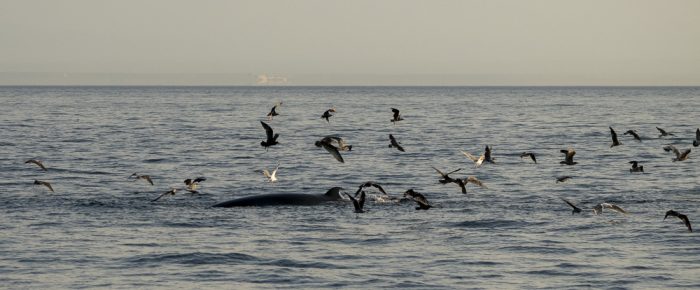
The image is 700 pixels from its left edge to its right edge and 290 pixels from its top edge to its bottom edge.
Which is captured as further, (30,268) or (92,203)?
(92,203)

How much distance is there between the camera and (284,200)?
29906 mm

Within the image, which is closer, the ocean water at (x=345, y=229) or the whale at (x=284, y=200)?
the ocean water at (x=345, y=229)

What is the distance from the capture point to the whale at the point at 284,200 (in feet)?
97.6

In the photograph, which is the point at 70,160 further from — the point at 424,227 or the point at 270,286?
the point at 270,286

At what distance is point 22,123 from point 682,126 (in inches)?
2094

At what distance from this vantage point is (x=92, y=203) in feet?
101

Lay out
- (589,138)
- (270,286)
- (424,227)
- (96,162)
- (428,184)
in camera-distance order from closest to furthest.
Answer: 1. (270,286)
2. (424,227)
3. (428,184)
4. (96,162)
5. (589,138)

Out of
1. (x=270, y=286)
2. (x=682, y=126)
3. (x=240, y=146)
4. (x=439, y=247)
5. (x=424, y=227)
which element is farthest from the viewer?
(x=682, y=126)

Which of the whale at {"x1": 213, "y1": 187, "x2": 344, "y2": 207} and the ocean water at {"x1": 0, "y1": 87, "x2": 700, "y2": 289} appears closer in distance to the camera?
the ocean water at {"x1": 0, "y1": 87, "x2": 700, "y2": 289}

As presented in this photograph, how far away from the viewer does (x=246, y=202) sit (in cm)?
Result: 2984

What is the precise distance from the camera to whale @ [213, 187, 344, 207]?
97.6 feet

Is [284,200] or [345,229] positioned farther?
[284,200]

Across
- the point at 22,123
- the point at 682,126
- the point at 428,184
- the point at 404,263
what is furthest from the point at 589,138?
the point at 404,263

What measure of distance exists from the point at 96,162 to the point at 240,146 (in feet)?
51.9
